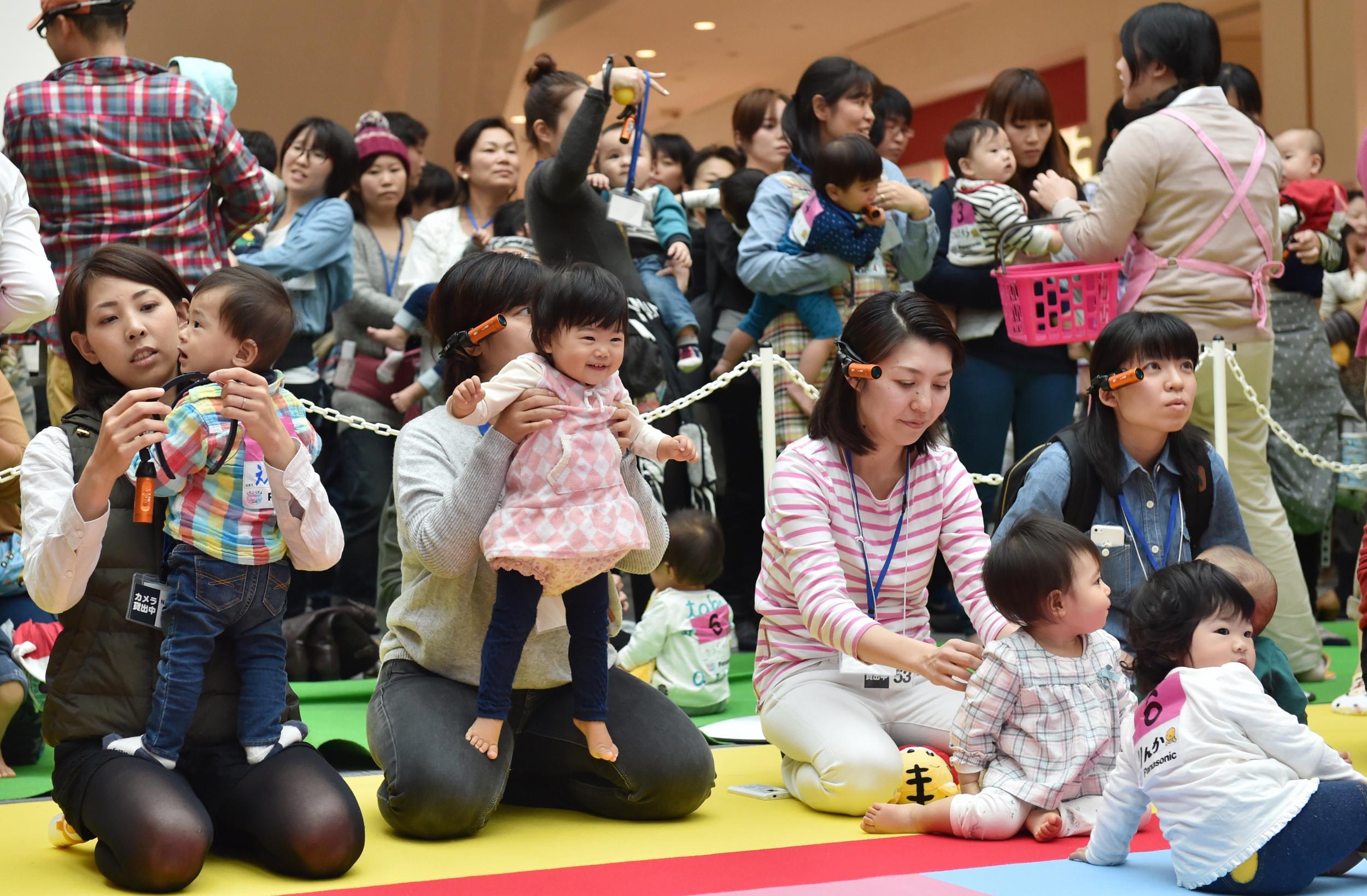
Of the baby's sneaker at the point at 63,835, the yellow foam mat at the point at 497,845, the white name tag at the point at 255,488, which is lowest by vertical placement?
the yellow foam mat at the point at 497,845

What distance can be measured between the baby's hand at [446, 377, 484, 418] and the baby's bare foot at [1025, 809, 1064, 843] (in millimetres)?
1454

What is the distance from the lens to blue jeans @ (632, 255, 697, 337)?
5293 mm

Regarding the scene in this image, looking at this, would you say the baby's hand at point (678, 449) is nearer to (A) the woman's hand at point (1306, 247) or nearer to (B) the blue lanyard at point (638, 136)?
(B) the blue lanyard at point (638, 136)

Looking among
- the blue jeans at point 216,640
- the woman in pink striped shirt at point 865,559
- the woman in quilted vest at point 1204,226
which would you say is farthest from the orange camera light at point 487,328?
the woman in quilted vest at point 1204,226

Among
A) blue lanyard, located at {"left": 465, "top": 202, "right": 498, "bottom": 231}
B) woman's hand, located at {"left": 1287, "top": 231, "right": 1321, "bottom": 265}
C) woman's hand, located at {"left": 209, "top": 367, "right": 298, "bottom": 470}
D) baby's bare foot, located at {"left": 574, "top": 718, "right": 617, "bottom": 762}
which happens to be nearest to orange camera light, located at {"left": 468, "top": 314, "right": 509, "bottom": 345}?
woman's hand, located at {"left": 209, "top": 367, "right": 298, "bottom": 470}

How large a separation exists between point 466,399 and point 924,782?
1.36 m

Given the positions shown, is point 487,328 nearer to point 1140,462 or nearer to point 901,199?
point 1140,462

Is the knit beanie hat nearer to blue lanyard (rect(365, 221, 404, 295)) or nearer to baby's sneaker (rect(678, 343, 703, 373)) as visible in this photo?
blue lanyard (rect(365, 221, 404, 295))

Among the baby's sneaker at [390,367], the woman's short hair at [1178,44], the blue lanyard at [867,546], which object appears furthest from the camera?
the baby's sneaker at [390,367]

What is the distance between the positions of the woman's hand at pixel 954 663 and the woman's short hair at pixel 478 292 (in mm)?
1196

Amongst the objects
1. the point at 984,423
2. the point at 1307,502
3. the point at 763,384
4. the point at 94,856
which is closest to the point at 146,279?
the point at 94,856

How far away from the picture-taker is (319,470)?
5.77 m

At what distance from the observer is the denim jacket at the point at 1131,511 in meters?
3.67

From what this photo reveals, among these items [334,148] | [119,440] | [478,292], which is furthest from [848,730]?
[334,148]
